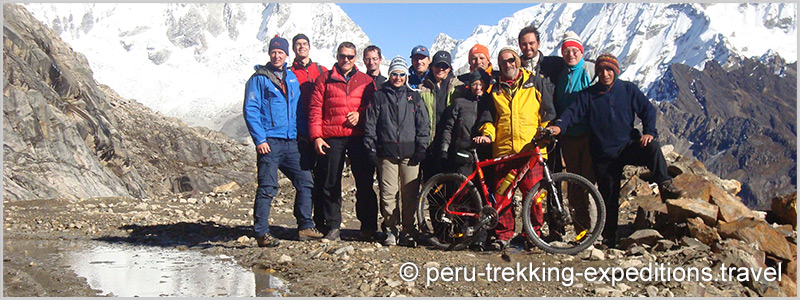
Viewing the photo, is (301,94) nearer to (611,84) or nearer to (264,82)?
(264,82)

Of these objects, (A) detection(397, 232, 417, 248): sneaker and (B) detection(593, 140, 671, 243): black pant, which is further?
(A) detection(397, 232, 417, 248): sneaker

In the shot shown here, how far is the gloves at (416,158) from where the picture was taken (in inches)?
302

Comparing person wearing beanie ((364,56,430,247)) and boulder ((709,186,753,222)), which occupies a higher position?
person wearing beanie ((364,56,430,247))

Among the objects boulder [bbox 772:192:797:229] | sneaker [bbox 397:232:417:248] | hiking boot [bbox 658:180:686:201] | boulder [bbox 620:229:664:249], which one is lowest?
sneaker [bbox 397:232:417:248]

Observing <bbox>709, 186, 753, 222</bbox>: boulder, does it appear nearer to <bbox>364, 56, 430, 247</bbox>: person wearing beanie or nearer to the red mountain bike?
the red mountain bike

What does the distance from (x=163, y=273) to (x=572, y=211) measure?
14.1 feet

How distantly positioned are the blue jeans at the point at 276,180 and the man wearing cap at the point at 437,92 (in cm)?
158

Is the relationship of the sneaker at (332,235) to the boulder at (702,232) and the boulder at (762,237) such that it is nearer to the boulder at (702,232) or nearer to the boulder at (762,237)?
the boulder at (702,232)

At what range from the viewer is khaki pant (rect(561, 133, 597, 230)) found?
282 inches

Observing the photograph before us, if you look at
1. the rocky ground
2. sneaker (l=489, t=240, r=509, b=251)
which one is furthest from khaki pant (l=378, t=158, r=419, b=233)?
sneaker (l=489, t=240, r=509, b=251)

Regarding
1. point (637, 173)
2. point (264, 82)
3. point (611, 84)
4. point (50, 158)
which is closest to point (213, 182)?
point (50, 158)

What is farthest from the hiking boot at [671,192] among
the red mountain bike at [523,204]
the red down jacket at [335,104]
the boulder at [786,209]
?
the red down jacket at [335,104]

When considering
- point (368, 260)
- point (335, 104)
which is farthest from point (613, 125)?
point (335, 104)

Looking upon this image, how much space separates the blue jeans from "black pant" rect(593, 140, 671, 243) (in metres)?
3.43
